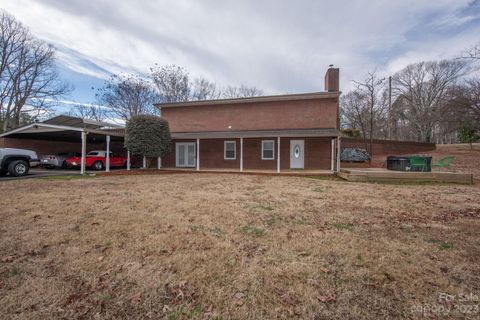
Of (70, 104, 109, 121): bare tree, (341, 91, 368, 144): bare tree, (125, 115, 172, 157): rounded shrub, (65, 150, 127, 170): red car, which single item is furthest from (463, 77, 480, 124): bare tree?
(70, 104, 109, 121): bare tree

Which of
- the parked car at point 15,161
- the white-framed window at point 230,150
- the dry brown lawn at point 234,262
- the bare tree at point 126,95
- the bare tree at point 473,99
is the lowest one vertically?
the dry brown lawn at point 234,262

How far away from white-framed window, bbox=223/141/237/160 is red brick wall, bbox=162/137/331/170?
0.24 m

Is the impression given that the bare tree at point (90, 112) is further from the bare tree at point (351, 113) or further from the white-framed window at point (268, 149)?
the bare tree at point (351, 113)

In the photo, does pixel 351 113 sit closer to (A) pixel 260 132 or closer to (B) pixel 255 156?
(B) pixel 255 156

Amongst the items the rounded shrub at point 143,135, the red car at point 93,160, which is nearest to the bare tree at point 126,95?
the red car at point 93,160

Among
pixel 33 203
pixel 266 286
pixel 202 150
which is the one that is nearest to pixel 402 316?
pixel 266 286

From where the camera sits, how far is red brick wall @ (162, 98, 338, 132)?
17.4 m

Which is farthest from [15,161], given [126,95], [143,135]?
[126,95]

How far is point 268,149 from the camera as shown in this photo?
58.6 feet

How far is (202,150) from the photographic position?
762 inches

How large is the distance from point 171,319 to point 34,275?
83.5 inches

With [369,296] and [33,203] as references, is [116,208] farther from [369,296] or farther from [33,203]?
[369,296]

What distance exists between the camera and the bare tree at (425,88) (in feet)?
120

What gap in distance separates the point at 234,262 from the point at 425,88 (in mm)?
50634
